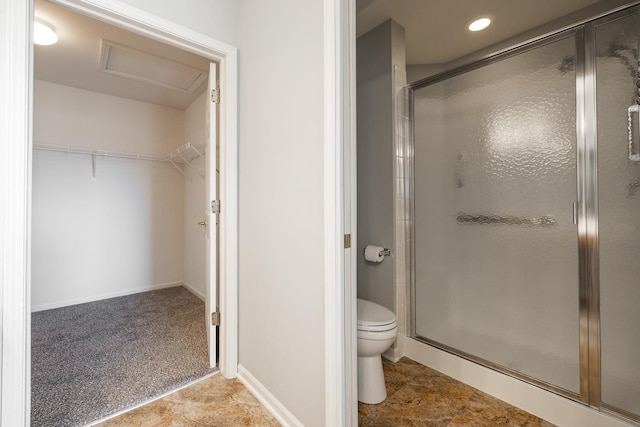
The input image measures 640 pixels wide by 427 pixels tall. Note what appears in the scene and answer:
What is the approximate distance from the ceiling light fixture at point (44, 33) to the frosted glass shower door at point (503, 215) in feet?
8.76

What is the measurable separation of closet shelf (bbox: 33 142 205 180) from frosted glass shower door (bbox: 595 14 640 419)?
3081 mm

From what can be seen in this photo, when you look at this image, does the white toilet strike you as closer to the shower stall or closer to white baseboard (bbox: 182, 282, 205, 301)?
the shower stall

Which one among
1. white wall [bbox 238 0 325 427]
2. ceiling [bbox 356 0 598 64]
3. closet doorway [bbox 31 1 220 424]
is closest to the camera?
white wall [bbox 238 0 325 427]

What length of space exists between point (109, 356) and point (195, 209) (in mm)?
1793

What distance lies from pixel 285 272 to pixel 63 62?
2.88 meters

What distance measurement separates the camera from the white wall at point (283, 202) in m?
1.25

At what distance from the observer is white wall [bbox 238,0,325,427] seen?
125 cm

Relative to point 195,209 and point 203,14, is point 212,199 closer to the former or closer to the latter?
point 203,14

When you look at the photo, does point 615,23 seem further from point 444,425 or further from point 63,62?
point 63,62

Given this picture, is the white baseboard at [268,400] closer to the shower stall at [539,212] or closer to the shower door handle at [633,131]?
the shower stall at [539,212]

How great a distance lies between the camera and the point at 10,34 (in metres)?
1.12

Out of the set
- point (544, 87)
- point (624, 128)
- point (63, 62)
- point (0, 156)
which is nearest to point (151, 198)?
point (63, 62)

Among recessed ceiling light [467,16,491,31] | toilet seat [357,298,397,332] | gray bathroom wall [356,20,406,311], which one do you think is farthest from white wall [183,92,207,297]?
recessed ceiling light [467,16,491,31]

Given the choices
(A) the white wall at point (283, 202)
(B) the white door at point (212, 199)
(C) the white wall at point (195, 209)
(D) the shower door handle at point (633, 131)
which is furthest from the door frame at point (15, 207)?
(D) the shower door handle at point (633, 131)
